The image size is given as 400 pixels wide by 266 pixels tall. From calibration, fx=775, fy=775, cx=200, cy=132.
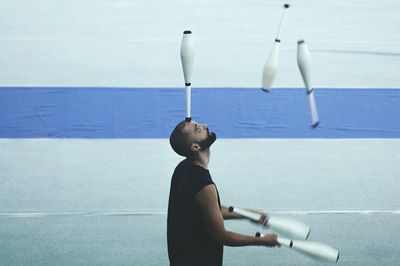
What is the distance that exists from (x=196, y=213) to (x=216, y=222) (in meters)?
0.14

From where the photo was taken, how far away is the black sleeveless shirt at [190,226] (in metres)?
4.14

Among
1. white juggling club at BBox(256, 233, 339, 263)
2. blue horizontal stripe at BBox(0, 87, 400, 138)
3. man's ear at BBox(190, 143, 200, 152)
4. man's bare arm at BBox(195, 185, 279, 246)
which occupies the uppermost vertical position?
man's ear at BBox(190, 143, 200, 152)

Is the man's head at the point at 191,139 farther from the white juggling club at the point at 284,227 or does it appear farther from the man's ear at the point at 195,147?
the white juggling club at the point at 284,227

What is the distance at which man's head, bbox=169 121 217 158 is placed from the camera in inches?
166

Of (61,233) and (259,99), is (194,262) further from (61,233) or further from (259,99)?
(259,99)

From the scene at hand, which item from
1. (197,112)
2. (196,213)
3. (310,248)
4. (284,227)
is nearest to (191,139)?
(196,213)

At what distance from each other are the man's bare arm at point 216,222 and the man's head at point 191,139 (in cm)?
24

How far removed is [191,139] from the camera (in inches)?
166

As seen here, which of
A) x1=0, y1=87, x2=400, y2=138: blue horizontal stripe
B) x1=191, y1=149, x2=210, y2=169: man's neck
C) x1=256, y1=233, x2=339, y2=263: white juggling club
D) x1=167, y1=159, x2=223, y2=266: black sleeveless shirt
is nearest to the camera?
x1=256, y1=233, x2=339, y2=263: white juggling club

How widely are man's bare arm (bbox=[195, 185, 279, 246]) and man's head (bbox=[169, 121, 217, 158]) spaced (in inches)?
9.5

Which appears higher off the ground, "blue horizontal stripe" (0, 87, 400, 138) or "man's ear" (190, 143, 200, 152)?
"man's ear" (190, 143, 200, 152)
